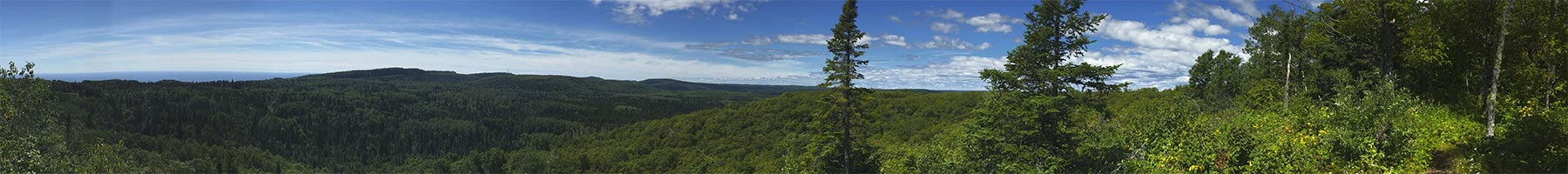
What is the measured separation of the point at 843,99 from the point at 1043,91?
28.9 feet

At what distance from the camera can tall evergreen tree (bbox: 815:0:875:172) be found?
27844 mm

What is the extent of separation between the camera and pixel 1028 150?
20.8 metres

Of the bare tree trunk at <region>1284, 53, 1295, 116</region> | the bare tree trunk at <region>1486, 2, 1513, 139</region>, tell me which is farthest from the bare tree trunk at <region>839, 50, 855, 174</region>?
the bare tree trunk at <region>1284, 53, 1295, 116</region>

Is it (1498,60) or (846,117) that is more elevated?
(1498,60)

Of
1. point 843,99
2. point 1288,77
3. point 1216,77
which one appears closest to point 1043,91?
point 843,99

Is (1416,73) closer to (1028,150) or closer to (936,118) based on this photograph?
(1028,150)

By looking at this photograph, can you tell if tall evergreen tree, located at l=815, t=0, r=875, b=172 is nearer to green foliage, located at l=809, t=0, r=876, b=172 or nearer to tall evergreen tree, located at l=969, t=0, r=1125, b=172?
green foliage, located at l=809, t=0, r=876, b=172

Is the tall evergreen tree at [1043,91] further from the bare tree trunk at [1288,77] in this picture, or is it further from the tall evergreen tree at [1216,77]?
the tall evergreen tree at [1216,77]

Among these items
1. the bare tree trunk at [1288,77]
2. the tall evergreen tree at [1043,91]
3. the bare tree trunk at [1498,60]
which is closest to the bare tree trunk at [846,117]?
the tall evergreen tree at [1043,91]

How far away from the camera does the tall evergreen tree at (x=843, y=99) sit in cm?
2784

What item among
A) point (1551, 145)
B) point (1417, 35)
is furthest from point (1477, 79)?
point (1551, 145)

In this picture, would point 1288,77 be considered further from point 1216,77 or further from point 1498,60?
point 1216,77

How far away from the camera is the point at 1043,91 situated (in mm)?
20359

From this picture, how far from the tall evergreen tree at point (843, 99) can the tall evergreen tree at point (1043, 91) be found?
24.3ft
